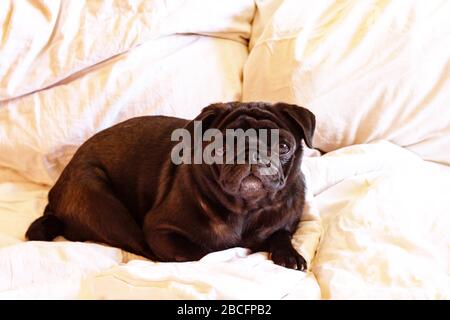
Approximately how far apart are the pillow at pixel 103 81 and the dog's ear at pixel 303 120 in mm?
517

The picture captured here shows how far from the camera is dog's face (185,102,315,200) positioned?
1.29 metres

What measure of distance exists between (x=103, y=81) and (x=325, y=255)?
0.92m

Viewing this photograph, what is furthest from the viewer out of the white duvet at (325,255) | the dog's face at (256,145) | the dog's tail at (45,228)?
the dog's tail at (45,228)

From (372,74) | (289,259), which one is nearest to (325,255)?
(289,259)

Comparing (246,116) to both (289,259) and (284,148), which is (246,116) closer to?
(284,148)

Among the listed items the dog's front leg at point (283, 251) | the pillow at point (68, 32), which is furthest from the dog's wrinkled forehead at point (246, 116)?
the pillow at point (68, 32)

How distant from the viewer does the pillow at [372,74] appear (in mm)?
1749

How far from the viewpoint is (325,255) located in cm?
136

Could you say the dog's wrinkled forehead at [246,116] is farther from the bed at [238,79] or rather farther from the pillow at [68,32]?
the pillow at [68,32]

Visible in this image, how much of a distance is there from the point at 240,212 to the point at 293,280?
0.26 metres

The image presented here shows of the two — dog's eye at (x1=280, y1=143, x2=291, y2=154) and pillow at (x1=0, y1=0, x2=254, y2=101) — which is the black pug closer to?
dog's eye at (x1=280, y1=143, x2=291, y2=154)
